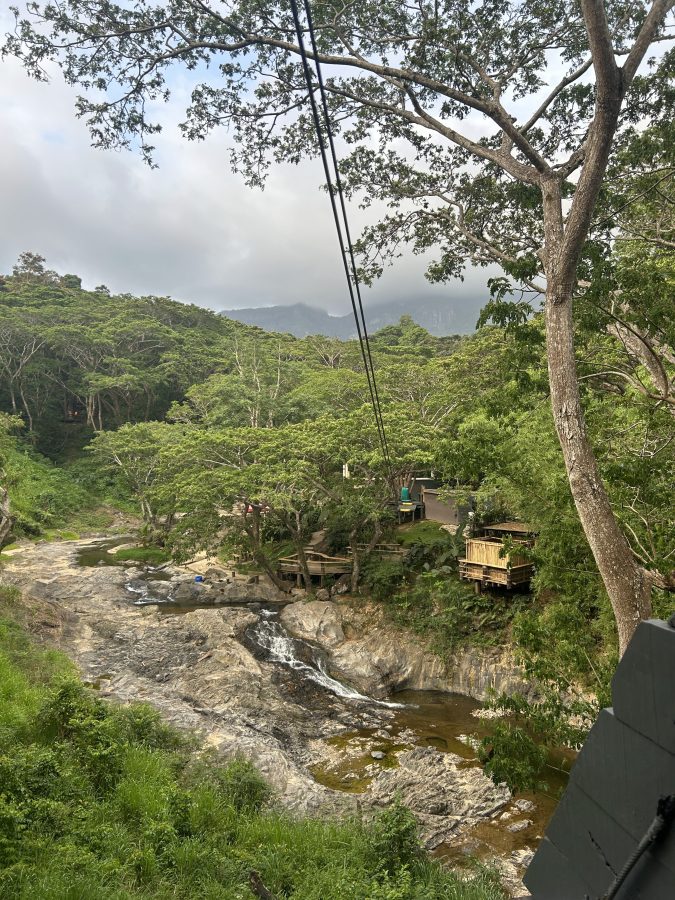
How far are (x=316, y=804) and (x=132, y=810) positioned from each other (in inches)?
137

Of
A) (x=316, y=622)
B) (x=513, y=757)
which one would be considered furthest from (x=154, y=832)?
(x=316, y=622)

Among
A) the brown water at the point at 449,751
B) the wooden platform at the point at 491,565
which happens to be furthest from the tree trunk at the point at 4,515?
the wooden platform at the point at 491,565

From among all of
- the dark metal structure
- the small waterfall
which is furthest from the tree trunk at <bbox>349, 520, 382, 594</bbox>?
the dark metal structure

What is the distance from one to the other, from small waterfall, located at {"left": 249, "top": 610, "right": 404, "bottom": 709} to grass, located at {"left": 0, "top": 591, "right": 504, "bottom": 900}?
20.0 feet

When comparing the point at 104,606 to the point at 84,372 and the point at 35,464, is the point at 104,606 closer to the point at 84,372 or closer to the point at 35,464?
the point at 35,464

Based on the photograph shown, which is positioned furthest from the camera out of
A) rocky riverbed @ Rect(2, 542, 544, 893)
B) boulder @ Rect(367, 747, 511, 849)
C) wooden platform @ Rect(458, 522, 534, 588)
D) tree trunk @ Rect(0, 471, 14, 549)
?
tree trunk @ Rect(0, 471, 14, 549)

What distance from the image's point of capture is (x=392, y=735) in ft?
36.9

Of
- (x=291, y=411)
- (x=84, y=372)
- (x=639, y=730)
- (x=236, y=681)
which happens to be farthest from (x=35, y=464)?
(x=639, y=730)

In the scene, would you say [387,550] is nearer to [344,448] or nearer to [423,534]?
[423,534]

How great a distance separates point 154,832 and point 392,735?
24.6ft

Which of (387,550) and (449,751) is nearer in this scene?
(449,751)

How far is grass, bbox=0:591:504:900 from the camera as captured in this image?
13.7 feet

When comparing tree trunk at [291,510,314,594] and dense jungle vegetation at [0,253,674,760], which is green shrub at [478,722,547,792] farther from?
tree trunk at [291,510,314,594]

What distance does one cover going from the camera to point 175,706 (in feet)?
35.5
